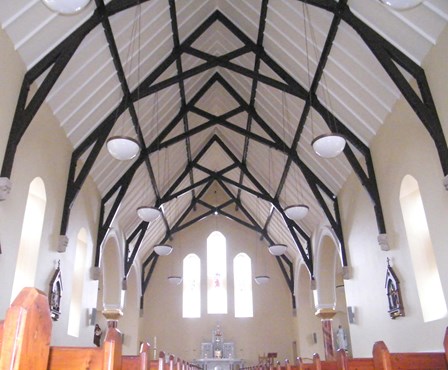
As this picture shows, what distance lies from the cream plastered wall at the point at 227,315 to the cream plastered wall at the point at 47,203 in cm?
726

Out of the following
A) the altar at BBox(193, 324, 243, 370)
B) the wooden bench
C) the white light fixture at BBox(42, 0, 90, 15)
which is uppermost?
the white light fixture at BBox(42, 0, 90, 15)

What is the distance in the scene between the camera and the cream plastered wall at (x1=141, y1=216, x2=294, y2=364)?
16.7 metres

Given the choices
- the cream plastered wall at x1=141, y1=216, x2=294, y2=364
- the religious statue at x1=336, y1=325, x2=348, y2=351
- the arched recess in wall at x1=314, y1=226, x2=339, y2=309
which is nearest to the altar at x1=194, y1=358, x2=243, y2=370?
the cream plastered wall at x1=141, y1=216, x2=294, y2=364

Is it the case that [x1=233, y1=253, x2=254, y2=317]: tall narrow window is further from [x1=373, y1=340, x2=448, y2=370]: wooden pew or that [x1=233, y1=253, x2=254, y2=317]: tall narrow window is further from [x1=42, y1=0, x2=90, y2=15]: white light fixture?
[x1=373, y1=340, x2=448, y2=370]: wooden pew

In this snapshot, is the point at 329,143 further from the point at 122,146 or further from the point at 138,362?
the point at 138,362

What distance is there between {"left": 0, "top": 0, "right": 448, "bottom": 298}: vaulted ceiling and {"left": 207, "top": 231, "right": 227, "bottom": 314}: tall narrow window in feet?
16.4

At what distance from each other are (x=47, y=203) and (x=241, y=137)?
697 centimetres

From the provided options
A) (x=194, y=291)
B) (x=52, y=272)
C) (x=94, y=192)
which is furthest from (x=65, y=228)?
(x=194, y=291)

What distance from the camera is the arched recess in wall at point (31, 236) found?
6816 mm

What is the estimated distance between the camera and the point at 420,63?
634 centimetres

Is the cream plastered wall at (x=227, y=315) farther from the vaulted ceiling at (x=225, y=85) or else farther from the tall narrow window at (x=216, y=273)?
the vaulted ceiling at (x=225, y=85)

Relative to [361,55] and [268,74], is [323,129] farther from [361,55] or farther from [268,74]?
[361,55]

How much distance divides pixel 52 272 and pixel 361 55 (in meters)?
6.56

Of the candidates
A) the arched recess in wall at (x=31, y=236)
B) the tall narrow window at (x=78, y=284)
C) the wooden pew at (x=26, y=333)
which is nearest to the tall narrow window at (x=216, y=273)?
the tall narrow window at (x=78, y=284)
